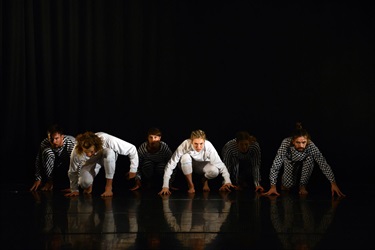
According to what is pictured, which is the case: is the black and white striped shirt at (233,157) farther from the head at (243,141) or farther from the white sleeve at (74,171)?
the white sleeve at (74,171)

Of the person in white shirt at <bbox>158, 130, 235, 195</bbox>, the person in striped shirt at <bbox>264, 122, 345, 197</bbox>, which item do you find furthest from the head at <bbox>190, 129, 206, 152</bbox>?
the person in striped shirt at <bbox>264, 122, 345, 197</bbox>

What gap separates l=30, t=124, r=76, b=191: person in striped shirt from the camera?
4887 mm

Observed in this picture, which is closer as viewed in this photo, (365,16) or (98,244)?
(98,244)

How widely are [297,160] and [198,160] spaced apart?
0.84 metres

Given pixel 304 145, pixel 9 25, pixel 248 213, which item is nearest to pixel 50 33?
pixel 9 25

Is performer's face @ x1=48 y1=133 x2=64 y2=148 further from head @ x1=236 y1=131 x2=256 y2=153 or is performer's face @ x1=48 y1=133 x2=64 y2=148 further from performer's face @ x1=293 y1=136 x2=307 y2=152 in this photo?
performer's face @ x1=293 y1=136 x2=307 y2=152

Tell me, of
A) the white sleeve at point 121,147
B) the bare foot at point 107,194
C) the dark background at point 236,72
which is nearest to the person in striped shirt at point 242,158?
the dark background at point 236,72

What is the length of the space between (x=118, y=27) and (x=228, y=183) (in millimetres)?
1886

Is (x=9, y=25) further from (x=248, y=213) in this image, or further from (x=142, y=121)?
(x=248, y=213)

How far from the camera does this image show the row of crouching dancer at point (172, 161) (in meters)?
4.63

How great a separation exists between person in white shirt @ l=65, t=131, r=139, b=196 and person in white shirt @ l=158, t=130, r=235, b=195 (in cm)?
32

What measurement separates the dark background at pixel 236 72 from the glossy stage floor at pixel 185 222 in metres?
1.22

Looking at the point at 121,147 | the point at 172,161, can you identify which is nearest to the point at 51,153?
the point at 121,147

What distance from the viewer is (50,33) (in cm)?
561
